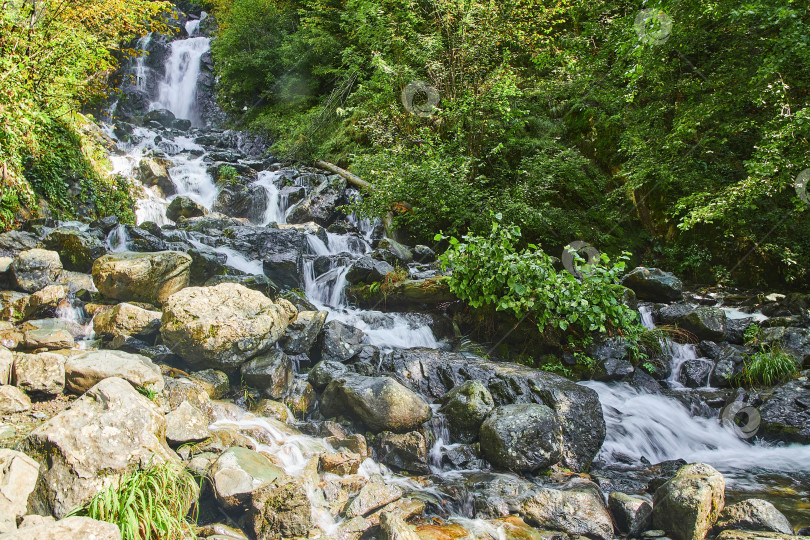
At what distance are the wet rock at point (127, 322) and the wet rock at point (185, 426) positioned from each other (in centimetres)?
223

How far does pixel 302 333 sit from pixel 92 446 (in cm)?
337

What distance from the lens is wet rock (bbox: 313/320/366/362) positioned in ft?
21.5

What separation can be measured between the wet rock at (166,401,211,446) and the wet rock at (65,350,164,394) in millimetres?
525

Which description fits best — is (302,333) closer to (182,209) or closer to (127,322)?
(127,322)

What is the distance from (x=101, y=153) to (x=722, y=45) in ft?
48.8

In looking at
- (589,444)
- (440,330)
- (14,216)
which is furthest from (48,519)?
(14,216)

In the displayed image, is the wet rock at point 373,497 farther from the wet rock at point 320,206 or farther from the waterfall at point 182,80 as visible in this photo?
the waterfall at point 182,80

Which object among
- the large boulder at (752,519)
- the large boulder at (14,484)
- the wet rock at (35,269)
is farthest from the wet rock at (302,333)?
the large boulder at (752,519)

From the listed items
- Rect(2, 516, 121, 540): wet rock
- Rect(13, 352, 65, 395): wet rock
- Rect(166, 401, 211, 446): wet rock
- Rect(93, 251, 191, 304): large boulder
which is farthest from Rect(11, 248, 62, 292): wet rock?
Rect(2, 516, 121, 540): wet rock

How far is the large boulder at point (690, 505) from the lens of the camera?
3.50 metres

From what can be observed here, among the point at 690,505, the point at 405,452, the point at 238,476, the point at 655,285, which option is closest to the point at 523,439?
the point at 405,452

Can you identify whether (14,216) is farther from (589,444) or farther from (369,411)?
(589,444)

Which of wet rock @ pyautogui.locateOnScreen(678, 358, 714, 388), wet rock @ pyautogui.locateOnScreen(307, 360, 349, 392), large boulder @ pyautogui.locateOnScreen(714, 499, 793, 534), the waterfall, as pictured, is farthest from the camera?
the waterfall

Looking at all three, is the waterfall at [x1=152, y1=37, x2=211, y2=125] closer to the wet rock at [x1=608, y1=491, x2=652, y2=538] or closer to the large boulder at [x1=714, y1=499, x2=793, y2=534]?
the wet rock at [x1=608, y1=491, x2=652, y2=538]
